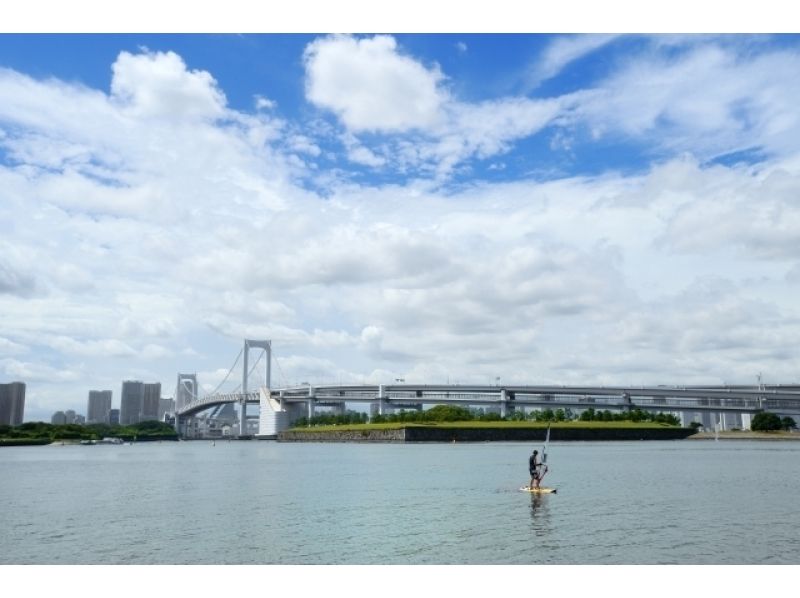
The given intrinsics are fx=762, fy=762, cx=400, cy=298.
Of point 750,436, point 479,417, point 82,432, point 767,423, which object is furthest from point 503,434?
point 82,432

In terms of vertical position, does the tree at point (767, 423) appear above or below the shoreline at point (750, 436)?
above

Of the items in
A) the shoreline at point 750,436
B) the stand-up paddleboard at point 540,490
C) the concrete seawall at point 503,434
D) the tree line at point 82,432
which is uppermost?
the tree line at point 82,432

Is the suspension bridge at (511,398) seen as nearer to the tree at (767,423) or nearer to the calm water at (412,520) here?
the tree at (767,423)

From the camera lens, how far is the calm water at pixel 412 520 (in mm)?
18516

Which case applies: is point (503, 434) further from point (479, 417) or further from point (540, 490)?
point (540, 490)

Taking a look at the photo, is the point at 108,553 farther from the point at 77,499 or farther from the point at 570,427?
the point at 570,427

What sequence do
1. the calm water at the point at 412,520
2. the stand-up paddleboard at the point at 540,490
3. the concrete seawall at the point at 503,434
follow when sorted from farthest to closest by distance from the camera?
the concrete seawall at the point at 503,434
the stand-up paddleboard at the point at 540,490
the calm water at the point at 412,520

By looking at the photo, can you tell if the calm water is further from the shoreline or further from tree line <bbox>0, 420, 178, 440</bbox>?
tree line <bbox>0, 420, 178, 440</bbox>

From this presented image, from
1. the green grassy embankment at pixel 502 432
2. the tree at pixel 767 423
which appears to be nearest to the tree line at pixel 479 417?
the green grassy embankment at pixel 502 432

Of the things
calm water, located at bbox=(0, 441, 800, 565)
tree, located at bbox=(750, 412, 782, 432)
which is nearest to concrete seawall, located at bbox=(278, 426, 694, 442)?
tree, located at bbox=(750, 412, 782, 432)

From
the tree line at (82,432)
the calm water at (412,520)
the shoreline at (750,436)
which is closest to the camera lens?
the calm water at (412,520)

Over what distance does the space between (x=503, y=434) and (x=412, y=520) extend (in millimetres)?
88235

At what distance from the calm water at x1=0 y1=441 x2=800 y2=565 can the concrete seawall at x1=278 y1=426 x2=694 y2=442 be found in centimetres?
6563

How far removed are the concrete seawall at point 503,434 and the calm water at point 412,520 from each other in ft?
215
